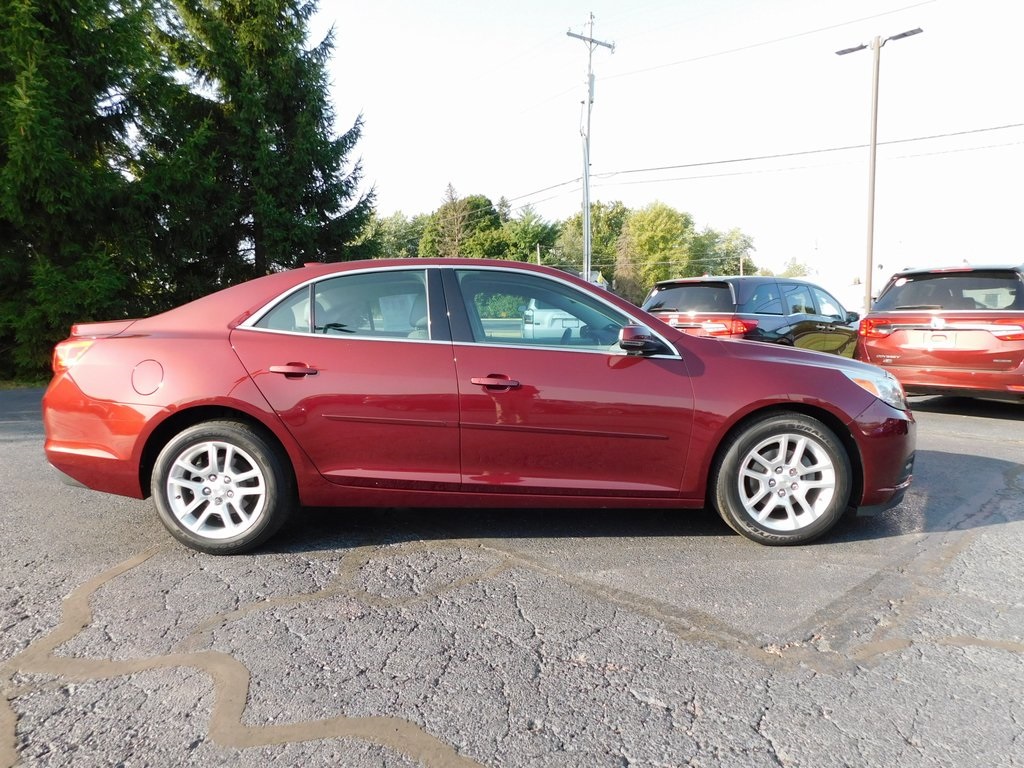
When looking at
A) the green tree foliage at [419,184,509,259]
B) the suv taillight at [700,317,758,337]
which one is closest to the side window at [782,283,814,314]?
the suv taillight at [700,317,758,337]

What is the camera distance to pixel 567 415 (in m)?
3.32

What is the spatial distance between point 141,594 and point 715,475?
2.84 m

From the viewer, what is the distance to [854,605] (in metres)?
2.76

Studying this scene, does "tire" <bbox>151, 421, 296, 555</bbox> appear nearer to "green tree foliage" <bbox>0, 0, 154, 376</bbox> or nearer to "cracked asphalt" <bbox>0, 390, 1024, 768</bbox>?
"cracked asphalt" <bbox>0, 390, 1024, 768</bbox>

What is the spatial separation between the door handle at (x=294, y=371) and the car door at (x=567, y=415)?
2.52 ft

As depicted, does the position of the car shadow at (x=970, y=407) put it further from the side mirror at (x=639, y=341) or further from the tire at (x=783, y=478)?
the side mirror at (x=639, y=341)

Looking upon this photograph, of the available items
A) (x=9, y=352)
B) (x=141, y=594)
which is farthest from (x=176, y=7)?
(x=141, y=594)

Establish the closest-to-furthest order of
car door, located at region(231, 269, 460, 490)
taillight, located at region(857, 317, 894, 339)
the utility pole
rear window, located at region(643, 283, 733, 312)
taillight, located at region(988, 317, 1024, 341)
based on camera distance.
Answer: car door, located at region(231, 269, 460, 490) → taillight, located at region(988, 317, 1024, 341) → taillight, located at region(857, 317, 894, 339) → rear window, located at region(643, 283, 733, 312) → the utility pole

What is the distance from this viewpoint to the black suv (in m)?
7.77

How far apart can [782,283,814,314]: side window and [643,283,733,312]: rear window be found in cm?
118

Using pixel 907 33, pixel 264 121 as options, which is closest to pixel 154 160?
pixel 264 121

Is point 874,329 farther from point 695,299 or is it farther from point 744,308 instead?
point 695,299

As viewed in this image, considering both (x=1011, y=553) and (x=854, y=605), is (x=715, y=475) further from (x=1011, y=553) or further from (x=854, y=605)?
(x=1011, y=553)

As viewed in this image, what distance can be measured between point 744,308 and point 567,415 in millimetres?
5280
